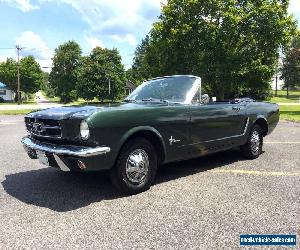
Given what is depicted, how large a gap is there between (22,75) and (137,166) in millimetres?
74866

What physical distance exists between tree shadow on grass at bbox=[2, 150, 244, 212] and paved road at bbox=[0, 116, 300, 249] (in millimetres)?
13

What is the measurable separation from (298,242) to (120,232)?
176 cm

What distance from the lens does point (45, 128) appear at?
5.16 meters

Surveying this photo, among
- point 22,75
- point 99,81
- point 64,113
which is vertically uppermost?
point 22,75

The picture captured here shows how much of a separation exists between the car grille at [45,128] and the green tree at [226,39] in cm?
2837

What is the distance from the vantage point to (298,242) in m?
3.66

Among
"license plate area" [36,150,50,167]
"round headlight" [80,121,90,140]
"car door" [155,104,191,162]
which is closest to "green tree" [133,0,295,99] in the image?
"car door" [155,104,191,162]

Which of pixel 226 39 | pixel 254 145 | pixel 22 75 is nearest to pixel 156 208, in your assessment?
pixel 254 145

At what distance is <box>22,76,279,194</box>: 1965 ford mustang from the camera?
474 cm

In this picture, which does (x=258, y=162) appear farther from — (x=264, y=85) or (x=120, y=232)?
(x=264, y=85)

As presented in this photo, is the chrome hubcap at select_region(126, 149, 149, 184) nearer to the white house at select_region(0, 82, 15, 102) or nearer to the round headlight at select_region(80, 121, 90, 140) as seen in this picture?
the round headlight at select_region(80, 121, 90, 140)

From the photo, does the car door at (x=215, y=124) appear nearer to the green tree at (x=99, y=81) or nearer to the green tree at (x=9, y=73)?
the green tree at (x=99, y=81)

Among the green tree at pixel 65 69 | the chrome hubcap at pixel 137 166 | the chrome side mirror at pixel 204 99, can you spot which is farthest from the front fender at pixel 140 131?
the green tree at pixel 65 69

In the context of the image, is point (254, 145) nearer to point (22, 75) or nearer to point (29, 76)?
point (22, 75)
